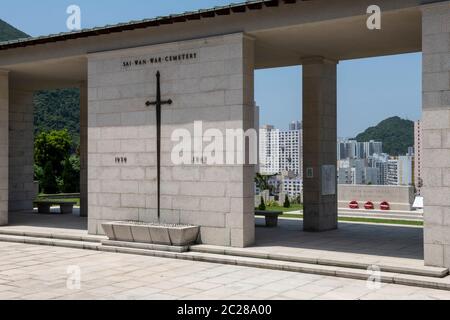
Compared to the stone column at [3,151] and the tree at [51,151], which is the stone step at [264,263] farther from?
the tree at [51,151]

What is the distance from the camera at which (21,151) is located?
78.4ft

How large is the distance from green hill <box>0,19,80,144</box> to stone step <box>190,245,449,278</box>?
60.4m

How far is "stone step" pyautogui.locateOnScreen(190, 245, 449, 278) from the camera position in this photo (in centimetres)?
1029

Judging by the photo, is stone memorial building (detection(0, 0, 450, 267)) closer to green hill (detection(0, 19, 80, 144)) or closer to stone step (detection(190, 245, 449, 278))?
stone step (detection(190, 245, 449, 278))

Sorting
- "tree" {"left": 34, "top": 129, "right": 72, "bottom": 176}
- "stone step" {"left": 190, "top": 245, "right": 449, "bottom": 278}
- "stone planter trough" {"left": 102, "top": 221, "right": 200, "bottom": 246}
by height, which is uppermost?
"tree" {"left": 34, "top": 129, "right": 72, "bottom": 176}

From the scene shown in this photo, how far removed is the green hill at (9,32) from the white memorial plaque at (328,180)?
84.0 m

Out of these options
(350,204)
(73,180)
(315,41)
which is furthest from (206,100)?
(73,180)

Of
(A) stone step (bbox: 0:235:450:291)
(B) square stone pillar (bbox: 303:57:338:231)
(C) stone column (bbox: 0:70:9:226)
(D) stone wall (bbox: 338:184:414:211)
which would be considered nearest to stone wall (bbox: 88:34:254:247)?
(A) stone step (bbox: 0:235:450:291)

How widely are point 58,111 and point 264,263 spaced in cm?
6901

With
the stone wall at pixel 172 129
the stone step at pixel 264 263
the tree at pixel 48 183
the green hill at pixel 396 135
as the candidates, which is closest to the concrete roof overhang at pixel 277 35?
the stone wall at pixel 172 129

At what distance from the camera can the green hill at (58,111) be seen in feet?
237

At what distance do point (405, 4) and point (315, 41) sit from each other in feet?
11.6

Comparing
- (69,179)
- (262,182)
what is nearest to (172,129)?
(262,182)
